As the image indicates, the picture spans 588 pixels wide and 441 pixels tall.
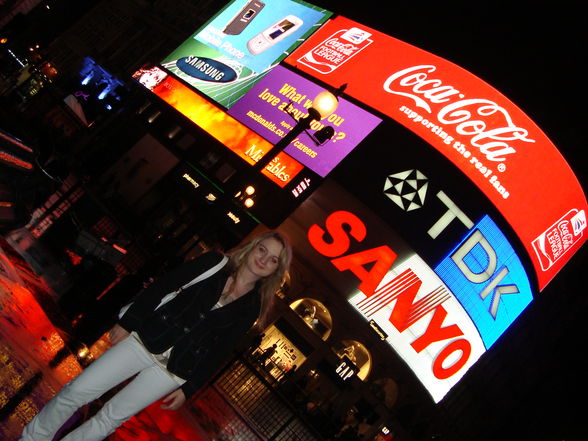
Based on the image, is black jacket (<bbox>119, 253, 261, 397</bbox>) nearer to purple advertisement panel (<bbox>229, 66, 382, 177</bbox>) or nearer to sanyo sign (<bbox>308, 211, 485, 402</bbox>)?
purple advertisement panel (<bbox>229, 66, 382, 177</bbox>)

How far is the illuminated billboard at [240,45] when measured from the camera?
12266 mm

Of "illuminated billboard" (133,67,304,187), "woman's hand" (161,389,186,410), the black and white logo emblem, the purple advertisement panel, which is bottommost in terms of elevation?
"woman's hand" (161,389,186,410)

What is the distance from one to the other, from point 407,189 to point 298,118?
4.66 meters

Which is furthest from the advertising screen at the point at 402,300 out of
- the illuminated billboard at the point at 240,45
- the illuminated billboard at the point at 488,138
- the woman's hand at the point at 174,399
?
the woman's hand at the point at 174,399

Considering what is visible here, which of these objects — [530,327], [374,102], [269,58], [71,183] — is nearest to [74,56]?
[71,183]

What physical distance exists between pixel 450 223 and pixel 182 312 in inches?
437

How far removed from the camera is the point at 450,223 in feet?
41.8

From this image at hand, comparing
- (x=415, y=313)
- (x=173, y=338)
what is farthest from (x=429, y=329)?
(x=173, y=338)

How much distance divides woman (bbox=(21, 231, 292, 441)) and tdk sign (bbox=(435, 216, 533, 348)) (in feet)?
29.1

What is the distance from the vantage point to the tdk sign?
36.5ft

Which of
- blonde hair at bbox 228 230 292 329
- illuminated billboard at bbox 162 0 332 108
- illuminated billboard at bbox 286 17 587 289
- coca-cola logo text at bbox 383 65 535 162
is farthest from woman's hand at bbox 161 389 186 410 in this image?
illuminated billboard at bbox 162 0 332 108

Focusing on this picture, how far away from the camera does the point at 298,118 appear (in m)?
11.3

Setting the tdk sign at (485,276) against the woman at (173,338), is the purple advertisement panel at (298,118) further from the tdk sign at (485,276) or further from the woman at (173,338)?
the woman at (173,338)

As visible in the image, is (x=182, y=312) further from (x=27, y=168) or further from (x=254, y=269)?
(x=27, y=168)
